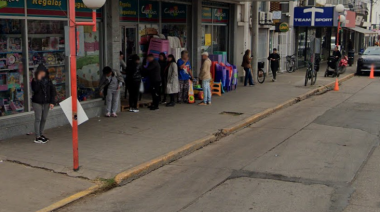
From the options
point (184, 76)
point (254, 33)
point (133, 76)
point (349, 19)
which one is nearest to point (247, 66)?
point (254, 33)

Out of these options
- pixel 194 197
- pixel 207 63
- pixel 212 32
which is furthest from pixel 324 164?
pixel 212 32

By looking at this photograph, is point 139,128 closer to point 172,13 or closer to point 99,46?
point 99,46

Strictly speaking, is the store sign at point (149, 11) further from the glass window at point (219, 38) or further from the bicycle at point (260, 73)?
the bicycle at point (260, 73)

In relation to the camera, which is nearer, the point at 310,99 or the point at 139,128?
the point at 139,128

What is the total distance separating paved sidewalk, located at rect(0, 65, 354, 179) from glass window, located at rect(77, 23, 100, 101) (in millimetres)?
955

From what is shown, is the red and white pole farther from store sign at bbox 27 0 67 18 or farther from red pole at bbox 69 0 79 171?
store sign at bbox 27 0 67 18

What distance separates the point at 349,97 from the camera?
707 inches

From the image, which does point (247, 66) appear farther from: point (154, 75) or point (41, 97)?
point (41, 97)

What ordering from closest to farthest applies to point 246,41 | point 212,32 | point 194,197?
point 194,197, point 212,32, point 246,41

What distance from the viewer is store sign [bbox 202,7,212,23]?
1858cm

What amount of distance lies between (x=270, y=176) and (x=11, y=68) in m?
6.28

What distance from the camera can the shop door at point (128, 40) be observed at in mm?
15178

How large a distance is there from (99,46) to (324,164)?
23.7 feet

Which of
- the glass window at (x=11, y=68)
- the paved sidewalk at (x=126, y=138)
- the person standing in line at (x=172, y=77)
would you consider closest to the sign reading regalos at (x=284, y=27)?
the paved sidewalk at (x=126, y=138)
